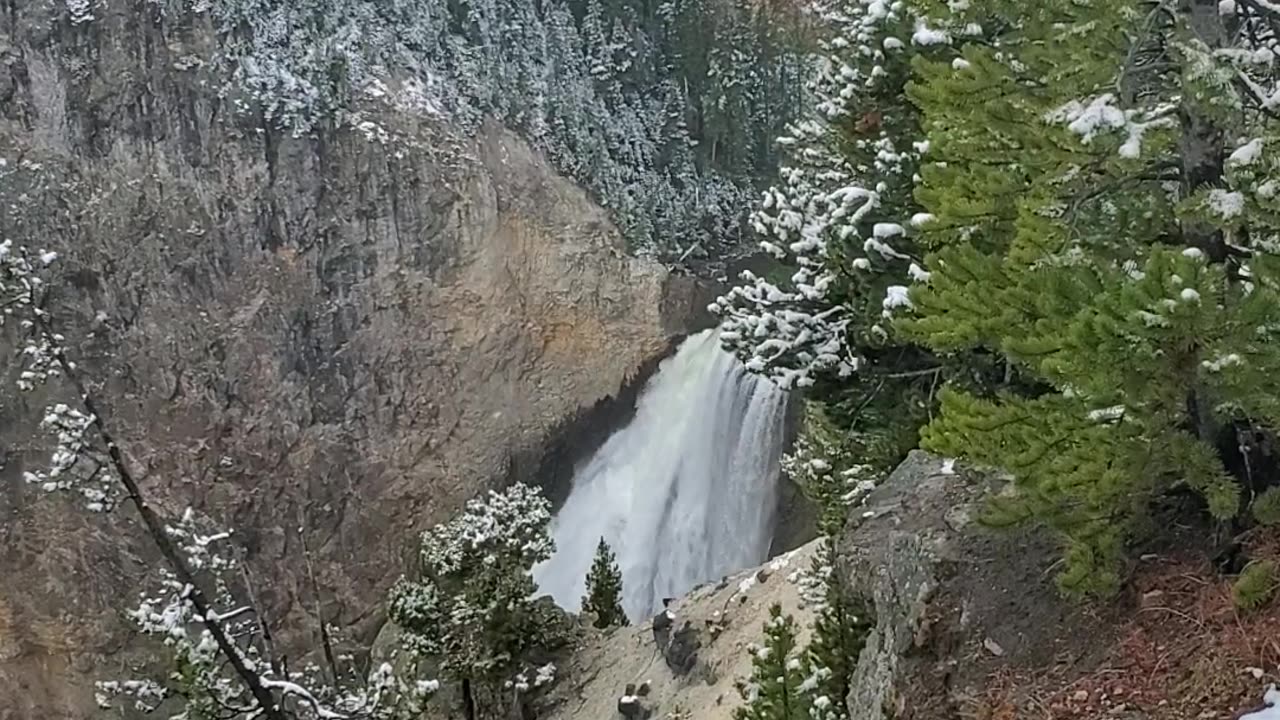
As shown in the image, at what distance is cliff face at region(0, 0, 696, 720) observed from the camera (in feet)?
90.7

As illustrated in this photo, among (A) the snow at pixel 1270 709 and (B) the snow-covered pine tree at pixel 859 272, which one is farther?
(B) the snow-covered pine tree at pixel 859 272

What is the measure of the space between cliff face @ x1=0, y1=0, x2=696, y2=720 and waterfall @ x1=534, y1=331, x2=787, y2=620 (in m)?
2.24

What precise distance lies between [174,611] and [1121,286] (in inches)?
320

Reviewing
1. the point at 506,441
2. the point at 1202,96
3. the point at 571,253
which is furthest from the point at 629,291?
the point at 1202,96

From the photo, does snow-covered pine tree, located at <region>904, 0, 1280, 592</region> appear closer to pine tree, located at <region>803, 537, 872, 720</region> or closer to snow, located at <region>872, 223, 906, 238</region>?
pine tree, located at <region>803, 537, 872, 720</region>

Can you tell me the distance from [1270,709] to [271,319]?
1090 inches

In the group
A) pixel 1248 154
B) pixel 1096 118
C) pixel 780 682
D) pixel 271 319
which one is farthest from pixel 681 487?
pixel 1248 154

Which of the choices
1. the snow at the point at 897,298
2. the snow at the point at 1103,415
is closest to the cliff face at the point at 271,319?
the snow at the point at 897,298

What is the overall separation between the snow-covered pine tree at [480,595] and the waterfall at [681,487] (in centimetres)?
815

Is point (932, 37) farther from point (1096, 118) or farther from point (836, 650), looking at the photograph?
point (836, 650)

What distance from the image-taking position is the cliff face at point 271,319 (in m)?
27.7

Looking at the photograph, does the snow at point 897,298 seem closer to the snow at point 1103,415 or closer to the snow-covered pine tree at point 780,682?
the snow-covered pine tree at point 780,682

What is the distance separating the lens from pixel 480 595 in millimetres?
15164

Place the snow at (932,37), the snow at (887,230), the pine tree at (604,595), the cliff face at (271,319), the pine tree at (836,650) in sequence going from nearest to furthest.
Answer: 1. the snow at (932,37)
2. the pine tree at (836,650)
3. the snow at (887,230)
4. the pine tree at (604,595)
5. the cliff face at (271,319)
